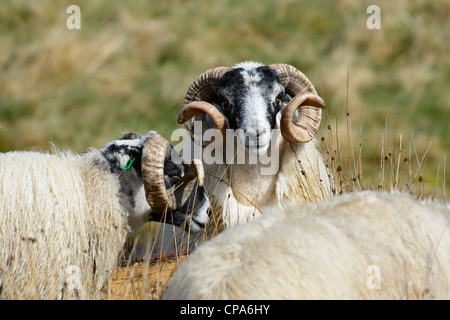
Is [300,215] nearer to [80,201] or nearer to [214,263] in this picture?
[214,263]

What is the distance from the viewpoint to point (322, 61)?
20.1 metres

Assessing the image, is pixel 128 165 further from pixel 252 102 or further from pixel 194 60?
pixel 194 60

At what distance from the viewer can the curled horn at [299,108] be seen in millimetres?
6820

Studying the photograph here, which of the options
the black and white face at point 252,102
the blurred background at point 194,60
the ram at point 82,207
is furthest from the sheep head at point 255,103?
the blurred background at point 194,60

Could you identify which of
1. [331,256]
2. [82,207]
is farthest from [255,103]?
[331,256]

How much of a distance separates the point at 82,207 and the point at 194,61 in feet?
46.5

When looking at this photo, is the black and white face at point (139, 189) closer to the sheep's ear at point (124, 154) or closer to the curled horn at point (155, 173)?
the sheep's ear at point (124, 154)

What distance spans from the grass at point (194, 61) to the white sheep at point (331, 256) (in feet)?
34.9

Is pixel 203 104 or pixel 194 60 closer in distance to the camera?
pixel 203 104

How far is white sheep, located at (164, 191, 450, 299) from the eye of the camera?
12.2ft

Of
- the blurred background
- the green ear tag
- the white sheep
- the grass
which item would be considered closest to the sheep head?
the green ear tag

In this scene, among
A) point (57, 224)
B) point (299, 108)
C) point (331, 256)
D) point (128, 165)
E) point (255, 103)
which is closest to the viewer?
point (331, 256)

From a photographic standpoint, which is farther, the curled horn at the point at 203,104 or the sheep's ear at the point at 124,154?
the curled horn at the point at 203,104

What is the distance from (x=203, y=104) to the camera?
6.95 metres
